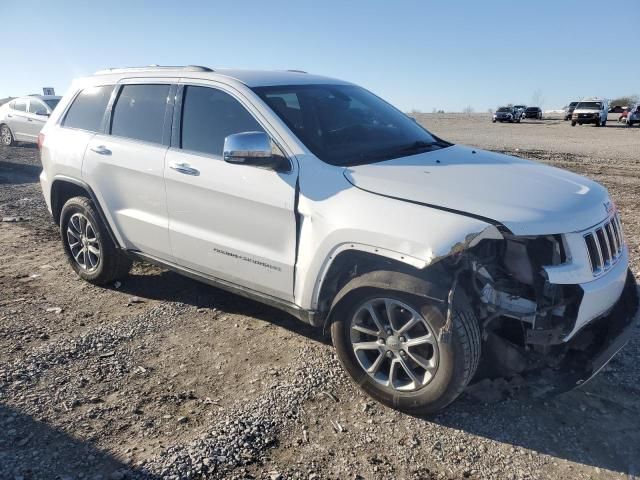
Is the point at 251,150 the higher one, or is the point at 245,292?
the point at 251,150

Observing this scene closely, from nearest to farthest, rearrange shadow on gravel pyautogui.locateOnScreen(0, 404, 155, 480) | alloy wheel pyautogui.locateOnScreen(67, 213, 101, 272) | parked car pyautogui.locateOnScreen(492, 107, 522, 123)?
shadow on gravel pyautogui.locateOnScreen(0, 404, 155, 480) → alloy wheel pyautogui.locateOnScreen(67, 213, 101, 272) → parked car pyautogui.locateOnScreen(492, 107, 522, 123)

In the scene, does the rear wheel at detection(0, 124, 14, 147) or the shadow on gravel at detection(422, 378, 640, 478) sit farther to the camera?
the rear wheel at detection(0, 124, 14, 147)

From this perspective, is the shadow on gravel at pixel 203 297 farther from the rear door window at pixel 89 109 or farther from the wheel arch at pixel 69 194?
the rear door window at pixel 89 109

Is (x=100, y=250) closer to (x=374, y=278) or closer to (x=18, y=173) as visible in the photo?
(x=374, y=278)

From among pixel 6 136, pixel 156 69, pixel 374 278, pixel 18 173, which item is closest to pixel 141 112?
pixel 156 69

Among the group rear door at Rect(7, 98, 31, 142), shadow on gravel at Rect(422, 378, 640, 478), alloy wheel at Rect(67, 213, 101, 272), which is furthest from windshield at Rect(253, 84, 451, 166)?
rear door at Rect(7, 98, 31, 142)

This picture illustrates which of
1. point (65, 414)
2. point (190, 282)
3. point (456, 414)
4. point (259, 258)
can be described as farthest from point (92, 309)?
point (456, 414)

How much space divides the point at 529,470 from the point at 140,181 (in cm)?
340

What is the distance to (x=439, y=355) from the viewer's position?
2.95 meters

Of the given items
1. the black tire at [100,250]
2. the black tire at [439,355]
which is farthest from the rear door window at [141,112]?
the black tire at [439,355]

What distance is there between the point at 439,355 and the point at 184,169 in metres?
2.26

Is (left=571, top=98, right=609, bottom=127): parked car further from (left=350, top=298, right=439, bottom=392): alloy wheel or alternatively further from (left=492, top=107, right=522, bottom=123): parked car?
(left=350, top=298, right=439, bottom=392): alloy wheel

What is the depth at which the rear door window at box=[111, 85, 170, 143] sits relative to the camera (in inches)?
168

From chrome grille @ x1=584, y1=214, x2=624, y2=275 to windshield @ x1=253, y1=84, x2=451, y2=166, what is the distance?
134cm
